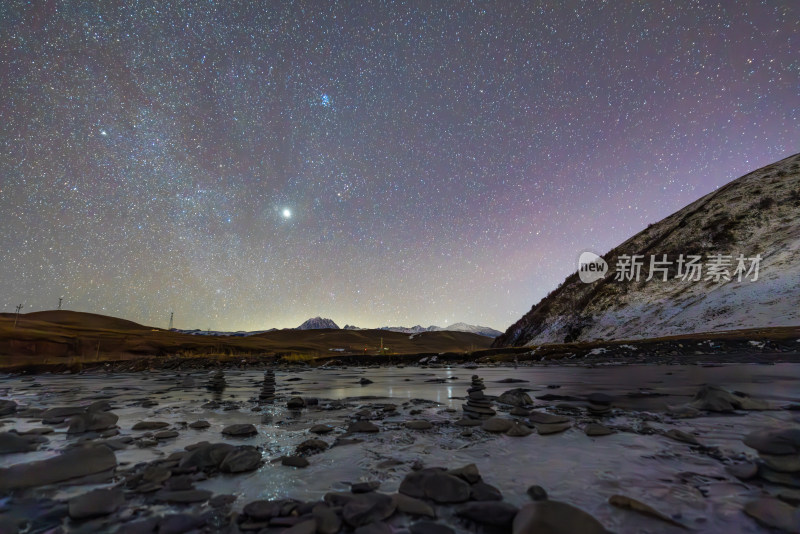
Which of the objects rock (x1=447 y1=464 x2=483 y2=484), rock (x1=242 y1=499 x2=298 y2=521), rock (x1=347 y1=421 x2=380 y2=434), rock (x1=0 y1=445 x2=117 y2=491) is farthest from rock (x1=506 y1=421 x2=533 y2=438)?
rock (x1=0 y1=445 x2=117 y2=491)

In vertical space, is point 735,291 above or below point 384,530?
above

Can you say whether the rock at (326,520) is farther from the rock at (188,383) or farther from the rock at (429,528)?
the rock at (188,383)

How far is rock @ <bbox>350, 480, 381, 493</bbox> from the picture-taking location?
379 centimetres

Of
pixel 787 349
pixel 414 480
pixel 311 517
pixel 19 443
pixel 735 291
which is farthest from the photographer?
pixel 735 291

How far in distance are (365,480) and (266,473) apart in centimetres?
130

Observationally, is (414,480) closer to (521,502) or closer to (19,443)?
(521,502)

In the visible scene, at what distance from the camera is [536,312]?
229 ft

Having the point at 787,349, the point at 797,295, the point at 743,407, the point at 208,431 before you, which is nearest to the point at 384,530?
the point at 208,431

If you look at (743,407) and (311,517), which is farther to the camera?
(743,407)

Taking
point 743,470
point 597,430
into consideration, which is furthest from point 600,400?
point 743,470

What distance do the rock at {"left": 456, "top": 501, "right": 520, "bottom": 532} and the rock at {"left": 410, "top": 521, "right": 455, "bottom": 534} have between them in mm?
297

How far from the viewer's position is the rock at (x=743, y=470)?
3.79 meters

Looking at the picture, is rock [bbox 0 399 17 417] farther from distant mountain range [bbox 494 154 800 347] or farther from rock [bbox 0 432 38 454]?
distant mountain range [bbox 494 154 800 347]

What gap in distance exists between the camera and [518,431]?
6.18 meters
